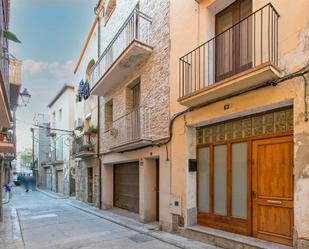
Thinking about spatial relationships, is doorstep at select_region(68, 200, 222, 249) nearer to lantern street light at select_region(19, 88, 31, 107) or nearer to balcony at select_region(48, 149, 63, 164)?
lantern street light at select_region(19, 88, 31, 107)

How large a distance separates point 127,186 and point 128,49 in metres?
5.43

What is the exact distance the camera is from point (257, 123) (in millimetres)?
5664

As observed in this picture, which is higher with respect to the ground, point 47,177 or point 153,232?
point 153,232

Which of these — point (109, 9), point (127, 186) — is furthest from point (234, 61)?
point (109, 9)

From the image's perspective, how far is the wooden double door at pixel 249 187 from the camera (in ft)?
16.4

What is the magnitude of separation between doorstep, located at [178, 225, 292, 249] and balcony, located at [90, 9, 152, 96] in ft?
17.5

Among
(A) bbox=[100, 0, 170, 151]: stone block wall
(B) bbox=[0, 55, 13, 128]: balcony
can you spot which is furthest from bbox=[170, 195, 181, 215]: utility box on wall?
(B) bbox=[0, 55, 13, 128]: balcony

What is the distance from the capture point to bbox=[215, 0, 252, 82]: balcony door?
5707mm

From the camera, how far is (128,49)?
8.58 meters

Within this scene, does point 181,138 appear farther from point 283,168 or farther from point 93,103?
point 93,103

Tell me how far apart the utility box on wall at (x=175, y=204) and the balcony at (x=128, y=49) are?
4460 millimetres

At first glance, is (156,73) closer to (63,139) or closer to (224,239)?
(224,239)

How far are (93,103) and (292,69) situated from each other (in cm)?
1135

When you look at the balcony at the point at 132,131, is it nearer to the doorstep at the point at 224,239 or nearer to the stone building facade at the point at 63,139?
the doorstep at the point at 224,239
